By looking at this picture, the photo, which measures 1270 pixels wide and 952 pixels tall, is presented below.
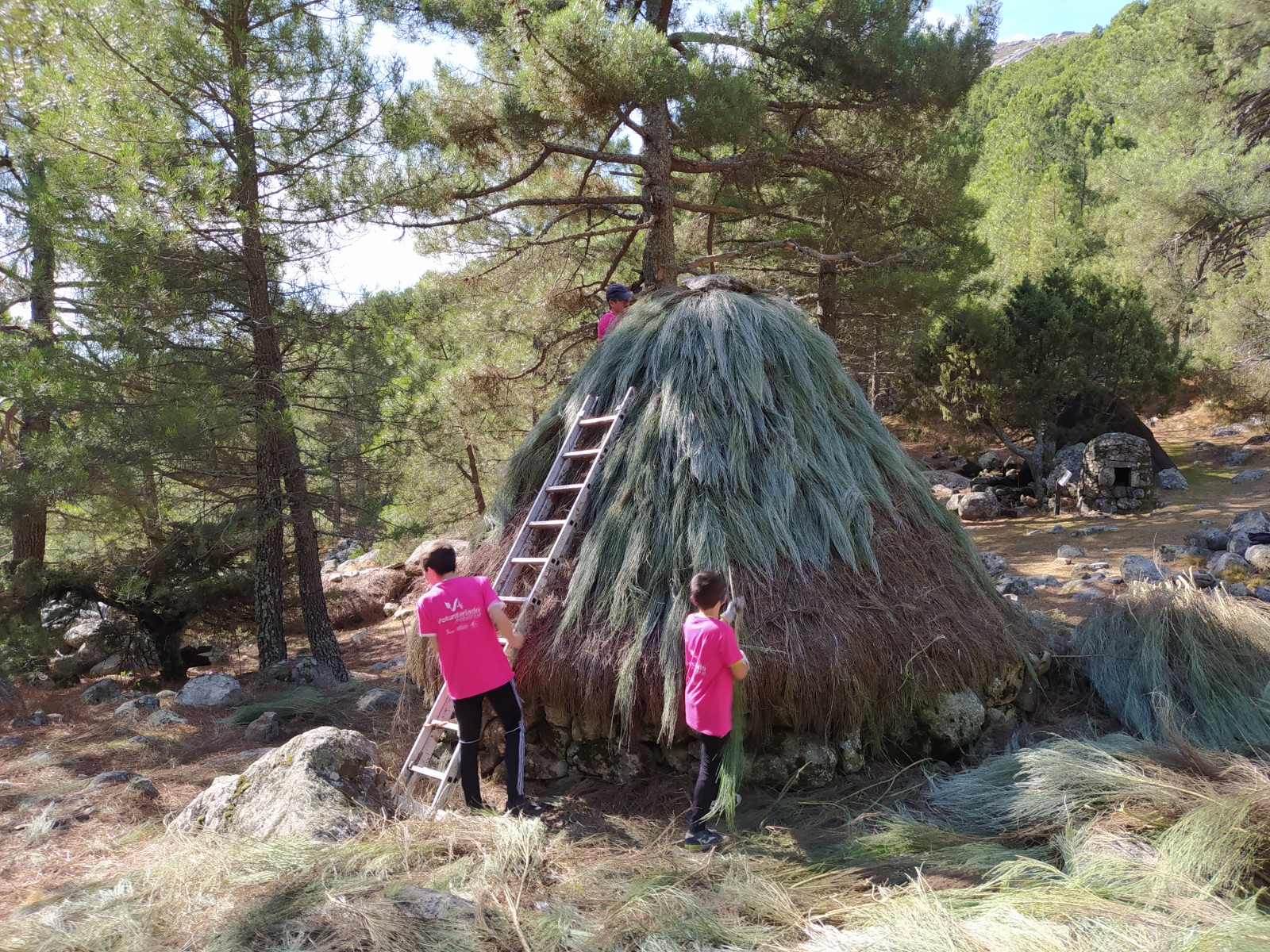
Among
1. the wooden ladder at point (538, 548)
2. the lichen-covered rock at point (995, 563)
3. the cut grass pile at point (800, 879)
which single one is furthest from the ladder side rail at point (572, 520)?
the lichen-covered rock at point (995, 563)

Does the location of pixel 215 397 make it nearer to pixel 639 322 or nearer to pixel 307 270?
pixel 307 270

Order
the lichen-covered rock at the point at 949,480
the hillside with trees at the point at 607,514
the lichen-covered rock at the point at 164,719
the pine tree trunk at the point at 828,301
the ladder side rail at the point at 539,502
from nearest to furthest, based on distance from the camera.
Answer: the hillside with trees at the point at 607,514, the ladder side rail at the point at 539,502, the lichen-covered rock at the point at 164,719, the pine tree trunk at the point at 828,301, the lichen-covered rock at the point at 949,480

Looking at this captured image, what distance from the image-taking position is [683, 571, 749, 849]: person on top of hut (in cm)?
367

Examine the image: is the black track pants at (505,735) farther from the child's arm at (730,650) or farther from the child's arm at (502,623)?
the child's arm at (730,650)

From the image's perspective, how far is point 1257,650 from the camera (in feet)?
15.9

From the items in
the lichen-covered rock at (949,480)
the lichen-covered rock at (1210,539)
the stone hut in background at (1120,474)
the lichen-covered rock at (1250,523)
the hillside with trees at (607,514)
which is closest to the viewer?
the hillside with trees at (607,514)

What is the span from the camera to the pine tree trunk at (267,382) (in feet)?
24.8

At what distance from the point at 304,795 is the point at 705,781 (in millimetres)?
2017

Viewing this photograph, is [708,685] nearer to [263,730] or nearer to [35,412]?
[263,730]

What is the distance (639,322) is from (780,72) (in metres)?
4.30

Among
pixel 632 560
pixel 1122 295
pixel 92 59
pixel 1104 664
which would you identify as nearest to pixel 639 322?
pixel 632 560

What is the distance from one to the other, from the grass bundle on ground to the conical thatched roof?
66 cm

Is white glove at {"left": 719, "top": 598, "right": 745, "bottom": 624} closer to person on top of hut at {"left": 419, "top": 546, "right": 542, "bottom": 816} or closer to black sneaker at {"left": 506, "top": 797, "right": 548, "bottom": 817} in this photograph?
person on top of hut at {"left": 419, "top": 546, "right": 542, "bottom": 816}

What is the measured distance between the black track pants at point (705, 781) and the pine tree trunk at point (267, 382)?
560 cm
